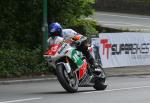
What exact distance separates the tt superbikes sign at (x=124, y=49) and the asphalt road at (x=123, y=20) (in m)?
13.7

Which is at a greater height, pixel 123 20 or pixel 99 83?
pixel 99 83

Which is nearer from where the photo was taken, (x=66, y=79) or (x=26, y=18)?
(x=66, y=79)

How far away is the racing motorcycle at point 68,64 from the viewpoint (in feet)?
50.9

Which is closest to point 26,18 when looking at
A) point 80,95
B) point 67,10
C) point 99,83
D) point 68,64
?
point 67,10

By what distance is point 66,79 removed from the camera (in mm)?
15523

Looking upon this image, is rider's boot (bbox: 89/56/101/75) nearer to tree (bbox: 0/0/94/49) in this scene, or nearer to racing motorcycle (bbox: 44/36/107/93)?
racing motorcycle (bbox: 44/36/107/93)

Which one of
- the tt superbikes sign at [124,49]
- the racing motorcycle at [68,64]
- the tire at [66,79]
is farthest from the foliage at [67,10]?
the tire at [66,79]

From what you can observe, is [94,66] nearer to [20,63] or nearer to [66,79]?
[66,79]

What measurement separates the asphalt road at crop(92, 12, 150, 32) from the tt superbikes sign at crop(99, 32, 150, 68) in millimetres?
13669

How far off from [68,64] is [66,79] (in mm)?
379

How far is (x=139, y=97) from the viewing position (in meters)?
15.1

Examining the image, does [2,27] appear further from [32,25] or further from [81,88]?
[81,88]

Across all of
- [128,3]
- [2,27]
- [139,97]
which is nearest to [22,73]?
[2,27]

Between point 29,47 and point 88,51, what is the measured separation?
32.0ft
